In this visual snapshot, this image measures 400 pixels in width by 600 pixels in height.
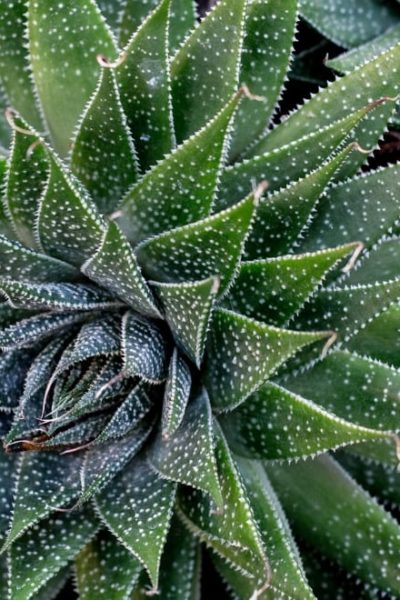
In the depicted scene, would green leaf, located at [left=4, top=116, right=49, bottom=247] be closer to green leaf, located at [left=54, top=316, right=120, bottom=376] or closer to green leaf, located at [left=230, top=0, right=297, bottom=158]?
green leaf, located at [left=54, top=316, right=120, bottom=376]

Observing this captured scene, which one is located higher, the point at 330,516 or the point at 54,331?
the point at 54,331

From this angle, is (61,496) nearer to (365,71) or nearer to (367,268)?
(367,268)

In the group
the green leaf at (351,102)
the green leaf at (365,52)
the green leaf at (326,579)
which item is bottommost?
the green leaf at (326,579)

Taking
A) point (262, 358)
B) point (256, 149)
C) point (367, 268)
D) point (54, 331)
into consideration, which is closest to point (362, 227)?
point (367, 268)

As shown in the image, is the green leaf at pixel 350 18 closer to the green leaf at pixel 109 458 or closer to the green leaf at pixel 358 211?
the green leaf at pixel 358 211

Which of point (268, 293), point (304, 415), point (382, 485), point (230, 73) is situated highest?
point (230, 73)

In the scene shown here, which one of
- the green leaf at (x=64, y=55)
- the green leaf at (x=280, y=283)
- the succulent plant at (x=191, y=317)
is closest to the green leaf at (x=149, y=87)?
the succulent plant at (x=191, y=317)
